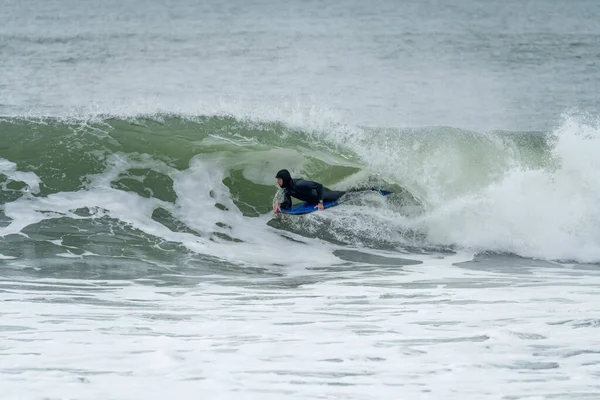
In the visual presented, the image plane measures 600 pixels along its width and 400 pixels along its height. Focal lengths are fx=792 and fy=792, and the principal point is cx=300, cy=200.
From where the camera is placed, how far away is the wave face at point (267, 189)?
12.5 meters

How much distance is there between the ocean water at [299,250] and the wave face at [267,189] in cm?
4

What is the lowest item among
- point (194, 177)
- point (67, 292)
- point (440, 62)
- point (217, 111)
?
point (67, 292)

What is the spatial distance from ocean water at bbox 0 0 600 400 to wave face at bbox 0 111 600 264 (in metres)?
0.04

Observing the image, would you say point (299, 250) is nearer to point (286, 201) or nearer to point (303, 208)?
point (303, 208)

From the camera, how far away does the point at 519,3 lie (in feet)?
204

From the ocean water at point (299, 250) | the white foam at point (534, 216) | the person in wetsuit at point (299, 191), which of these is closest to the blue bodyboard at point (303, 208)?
the person in wetsuit at point (299, 191)

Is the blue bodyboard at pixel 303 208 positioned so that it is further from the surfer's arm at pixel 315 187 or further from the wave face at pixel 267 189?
the wave face at pixel 267 189

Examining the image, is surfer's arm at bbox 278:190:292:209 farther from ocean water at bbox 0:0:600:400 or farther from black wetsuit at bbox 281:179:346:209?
ocean water at bbox 0:0:600:400

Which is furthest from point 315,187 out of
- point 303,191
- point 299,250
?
point 299,250

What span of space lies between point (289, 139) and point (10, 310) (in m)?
9.00

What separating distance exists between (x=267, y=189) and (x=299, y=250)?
2.24 metres

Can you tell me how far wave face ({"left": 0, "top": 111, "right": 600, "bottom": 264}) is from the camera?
12.5 metres

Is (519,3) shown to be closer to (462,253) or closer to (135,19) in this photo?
(135,19)

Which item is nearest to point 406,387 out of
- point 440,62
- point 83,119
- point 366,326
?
point 366,326
